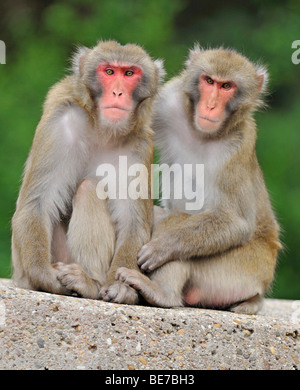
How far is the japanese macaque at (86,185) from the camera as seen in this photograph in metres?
5.64

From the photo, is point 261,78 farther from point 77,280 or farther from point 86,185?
point 77,280

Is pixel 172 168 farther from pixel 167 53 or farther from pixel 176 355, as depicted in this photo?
pixel 167 53

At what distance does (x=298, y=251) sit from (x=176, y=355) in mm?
5731

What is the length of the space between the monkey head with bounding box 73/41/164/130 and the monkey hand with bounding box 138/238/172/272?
0.91 m

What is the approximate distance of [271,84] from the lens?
11328 millimetres

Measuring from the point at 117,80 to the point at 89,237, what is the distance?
1.13 m

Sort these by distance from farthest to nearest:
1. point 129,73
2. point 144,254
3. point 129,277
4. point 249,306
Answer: point 249,306
point 144,254
point 129,73
point 129,277

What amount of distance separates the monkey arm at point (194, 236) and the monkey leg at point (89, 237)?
31 cm

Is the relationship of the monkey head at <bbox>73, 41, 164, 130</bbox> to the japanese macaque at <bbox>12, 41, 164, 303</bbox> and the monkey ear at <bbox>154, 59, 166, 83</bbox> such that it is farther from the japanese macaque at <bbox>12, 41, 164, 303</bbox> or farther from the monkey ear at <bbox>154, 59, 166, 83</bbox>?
the monkey ear at <bbox>154, 59, 166, 83</bbox>

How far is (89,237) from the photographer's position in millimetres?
5738

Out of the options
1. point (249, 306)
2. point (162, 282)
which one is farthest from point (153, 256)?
point (249, 306)

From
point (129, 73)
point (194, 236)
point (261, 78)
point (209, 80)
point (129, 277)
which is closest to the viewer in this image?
point (129, 277)

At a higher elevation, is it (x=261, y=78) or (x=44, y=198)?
(x=261, y=78)

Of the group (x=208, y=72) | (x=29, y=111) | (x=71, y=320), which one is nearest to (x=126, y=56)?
→ (x=208, y=72)
